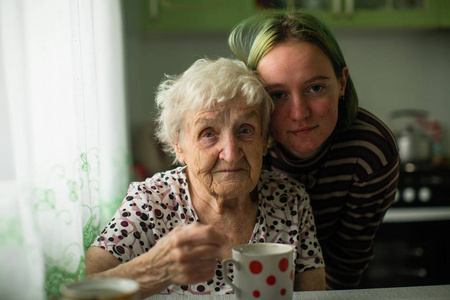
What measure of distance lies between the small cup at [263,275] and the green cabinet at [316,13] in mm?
2238

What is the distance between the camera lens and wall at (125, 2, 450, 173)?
123 inches

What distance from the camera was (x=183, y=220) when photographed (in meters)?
1.11

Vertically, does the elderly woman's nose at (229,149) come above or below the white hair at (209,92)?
below

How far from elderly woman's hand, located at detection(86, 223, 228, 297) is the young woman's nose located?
471mm

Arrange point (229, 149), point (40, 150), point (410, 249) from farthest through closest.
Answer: point (410, 249) < point (229, 149) < point (40, 150)

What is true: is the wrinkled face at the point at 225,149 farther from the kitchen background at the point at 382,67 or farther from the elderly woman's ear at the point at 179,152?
the kitchen background at the point at 382,67

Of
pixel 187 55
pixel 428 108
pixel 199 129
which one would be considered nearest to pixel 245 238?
pixel 199 129

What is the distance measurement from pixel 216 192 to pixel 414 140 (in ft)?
7.26

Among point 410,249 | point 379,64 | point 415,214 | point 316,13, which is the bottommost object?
point 410,249

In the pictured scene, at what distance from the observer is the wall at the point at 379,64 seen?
312 cm

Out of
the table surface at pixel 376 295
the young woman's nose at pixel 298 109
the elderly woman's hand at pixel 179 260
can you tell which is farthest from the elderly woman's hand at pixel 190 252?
the young woman's nose at pixel 298 109

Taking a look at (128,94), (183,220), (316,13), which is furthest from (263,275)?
(316,13)

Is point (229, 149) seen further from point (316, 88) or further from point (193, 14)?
point (193, 14)

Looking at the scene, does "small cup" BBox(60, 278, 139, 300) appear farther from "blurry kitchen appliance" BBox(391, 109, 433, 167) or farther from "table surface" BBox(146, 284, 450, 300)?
"blurry kitchen appliance" BBox(391, 109, 433, 167)
